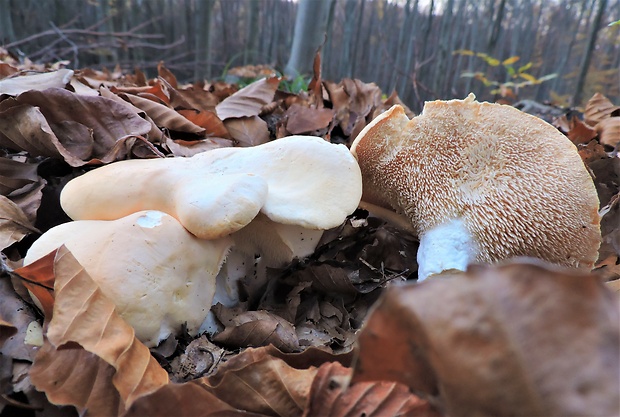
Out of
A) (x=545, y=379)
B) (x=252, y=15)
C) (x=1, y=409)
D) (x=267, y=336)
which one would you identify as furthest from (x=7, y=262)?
(x=252, y=15)

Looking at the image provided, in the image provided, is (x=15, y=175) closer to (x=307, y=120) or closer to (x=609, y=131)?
(x=307, y=120)

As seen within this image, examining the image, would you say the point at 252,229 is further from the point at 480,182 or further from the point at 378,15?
the point at 378,15

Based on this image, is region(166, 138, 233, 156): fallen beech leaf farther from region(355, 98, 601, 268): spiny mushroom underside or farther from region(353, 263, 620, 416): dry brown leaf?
region(353, 263, 620, 416): dry brown leaf

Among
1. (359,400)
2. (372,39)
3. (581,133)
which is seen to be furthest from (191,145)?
(372,39)

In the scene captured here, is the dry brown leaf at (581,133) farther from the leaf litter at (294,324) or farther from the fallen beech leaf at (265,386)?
the fallen beech leaf at (265,386)

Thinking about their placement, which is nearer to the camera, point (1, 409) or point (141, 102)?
point (1, 409)

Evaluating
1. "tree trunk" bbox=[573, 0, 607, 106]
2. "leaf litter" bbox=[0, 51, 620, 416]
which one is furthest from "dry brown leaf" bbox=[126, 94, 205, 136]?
"tree trunk" bbox=[573, 0, 607, 106]

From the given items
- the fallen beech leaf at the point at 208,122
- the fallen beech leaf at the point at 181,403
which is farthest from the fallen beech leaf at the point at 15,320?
the fallen beech leaf at the point at 208,122
